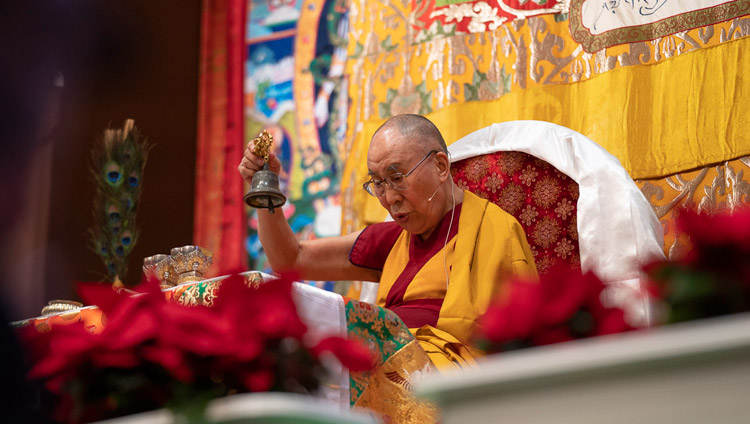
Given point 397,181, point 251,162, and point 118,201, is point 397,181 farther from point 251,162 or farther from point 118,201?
point 118,201

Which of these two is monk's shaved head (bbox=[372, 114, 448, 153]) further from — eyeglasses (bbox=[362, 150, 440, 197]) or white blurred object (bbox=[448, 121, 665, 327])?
white blurred object (bbox=[448, 121, 665, 327])

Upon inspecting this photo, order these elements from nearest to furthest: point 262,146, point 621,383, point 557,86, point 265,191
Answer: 1. point 621,383
2. point 265,191
3. point 262,146
4. point 557,86

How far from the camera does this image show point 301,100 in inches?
166

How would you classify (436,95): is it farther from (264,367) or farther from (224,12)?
(264,367)

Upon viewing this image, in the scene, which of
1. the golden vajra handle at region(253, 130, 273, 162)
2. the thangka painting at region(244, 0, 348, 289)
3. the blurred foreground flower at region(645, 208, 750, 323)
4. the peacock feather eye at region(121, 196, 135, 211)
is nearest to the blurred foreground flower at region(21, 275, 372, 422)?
the blurred foreground flower at region(645, 208, 750, 323)

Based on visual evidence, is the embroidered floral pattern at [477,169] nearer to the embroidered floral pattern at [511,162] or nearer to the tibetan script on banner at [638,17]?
the embroidered floral pattern at [511,162]

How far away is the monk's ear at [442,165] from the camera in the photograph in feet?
8.65

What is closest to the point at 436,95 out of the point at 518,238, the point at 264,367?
the point at 518,238

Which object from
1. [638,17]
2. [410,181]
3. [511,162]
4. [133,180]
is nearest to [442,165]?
[410,181]

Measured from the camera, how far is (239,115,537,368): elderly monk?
224cm

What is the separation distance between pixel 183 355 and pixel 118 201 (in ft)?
7.00

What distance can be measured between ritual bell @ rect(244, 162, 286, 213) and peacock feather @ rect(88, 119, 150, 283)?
2.04 ft

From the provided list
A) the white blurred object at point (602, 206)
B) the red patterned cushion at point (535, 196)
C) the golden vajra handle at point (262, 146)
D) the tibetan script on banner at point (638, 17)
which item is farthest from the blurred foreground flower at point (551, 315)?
the tibetan script on banner at point (638, 17)

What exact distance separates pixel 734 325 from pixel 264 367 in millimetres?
467
